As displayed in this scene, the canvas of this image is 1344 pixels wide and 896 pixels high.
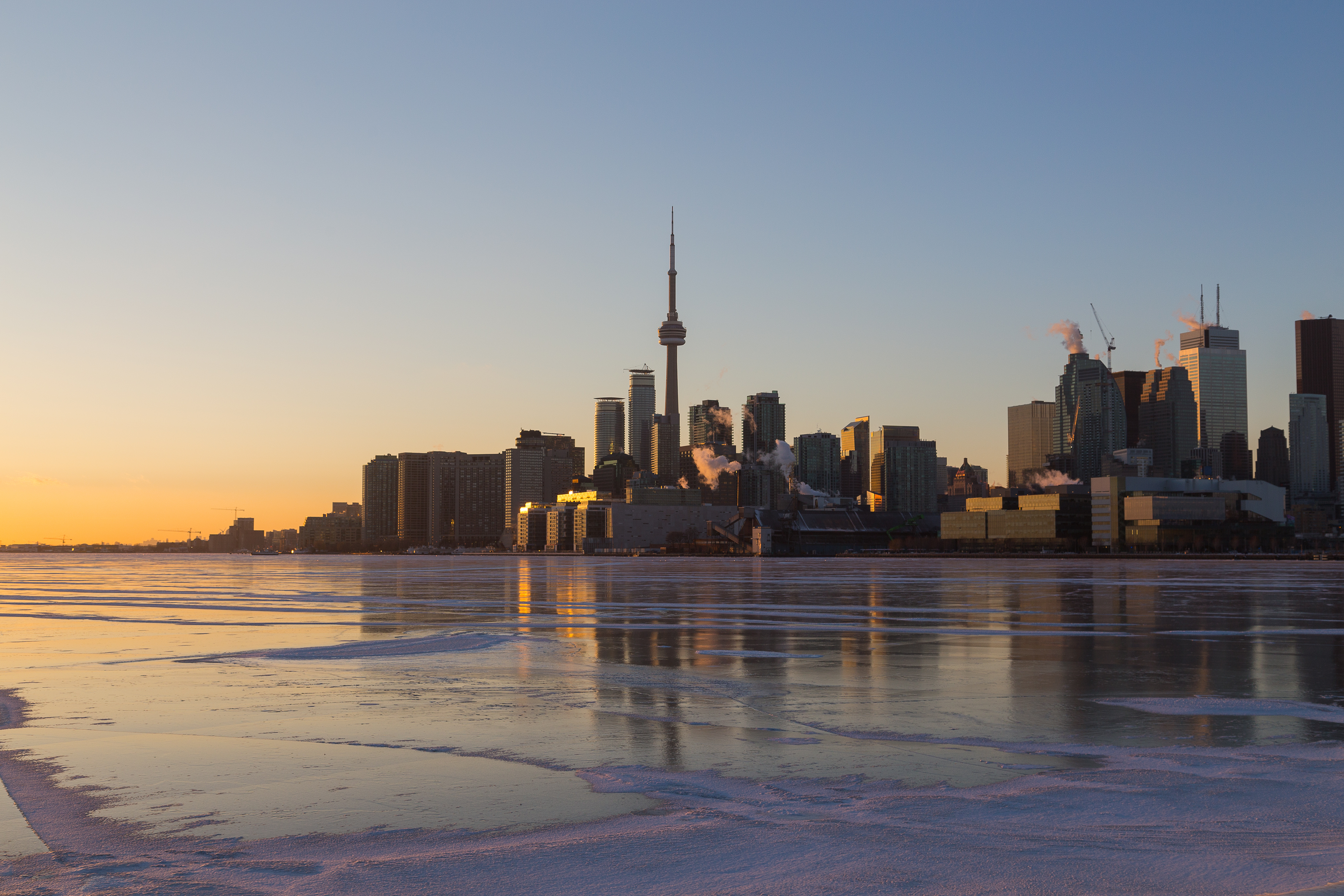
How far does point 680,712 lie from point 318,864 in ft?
30.2

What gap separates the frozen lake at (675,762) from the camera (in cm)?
948

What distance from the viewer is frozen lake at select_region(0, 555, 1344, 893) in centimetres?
948

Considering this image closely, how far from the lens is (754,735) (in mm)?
15719

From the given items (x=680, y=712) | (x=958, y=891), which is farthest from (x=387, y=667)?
(x=958, y=891)

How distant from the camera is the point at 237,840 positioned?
10.3 meters

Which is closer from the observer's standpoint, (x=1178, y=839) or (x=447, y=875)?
(x=447, y=875)

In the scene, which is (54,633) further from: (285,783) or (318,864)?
(318,864)

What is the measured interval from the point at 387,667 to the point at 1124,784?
57.1 ft

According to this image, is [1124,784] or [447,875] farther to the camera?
[1124,784]

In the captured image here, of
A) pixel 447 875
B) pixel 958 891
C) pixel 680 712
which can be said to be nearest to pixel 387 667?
pixel 680 712

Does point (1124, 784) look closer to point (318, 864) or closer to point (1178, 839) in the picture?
point (1178, 839)

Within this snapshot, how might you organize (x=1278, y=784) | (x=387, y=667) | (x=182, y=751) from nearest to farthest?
(x=1278, y=784)
(x=182, y=751)
(x=387, y=667)

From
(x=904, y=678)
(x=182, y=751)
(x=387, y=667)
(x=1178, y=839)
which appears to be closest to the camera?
(x=1178, y=839)

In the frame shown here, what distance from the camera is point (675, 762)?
45.6 feet
